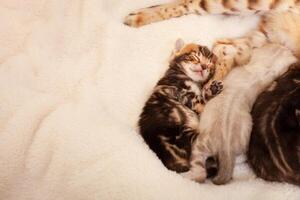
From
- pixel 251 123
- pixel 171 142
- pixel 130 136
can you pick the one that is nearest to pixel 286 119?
pixel 251 123

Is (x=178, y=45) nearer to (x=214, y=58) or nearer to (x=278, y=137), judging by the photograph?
(x=214, y=58)

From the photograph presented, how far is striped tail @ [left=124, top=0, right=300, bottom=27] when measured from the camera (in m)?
2.32

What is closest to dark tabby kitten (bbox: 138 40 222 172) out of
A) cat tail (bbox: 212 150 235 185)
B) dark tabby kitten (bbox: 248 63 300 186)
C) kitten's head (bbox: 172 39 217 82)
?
kitten's head (bbox: 172 39 217 82)

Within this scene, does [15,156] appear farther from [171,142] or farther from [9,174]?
[171,142]

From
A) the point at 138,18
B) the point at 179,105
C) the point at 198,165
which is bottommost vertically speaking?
the point at 198,165

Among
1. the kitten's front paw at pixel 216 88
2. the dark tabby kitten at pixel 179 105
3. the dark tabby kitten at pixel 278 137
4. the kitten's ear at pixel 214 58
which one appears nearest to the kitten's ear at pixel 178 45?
the dark tabby kitten at pixel 179 105

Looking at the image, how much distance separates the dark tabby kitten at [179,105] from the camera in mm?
1852

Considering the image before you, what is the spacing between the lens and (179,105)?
1969 millimetres

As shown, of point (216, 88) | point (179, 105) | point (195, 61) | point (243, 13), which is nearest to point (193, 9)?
point (243, 13)

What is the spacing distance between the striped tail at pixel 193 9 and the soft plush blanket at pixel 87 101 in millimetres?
38

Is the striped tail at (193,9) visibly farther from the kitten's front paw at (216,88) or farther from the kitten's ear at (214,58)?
the kitten's front paw at (216,88)

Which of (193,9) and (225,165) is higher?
(193,9)

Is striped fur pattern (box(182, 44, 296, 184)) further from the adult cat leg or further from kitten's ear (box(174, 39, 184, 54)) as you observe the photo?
kitten's ear (box(174, 39, 184, 54))

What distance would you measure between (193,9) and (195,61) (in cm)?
34
